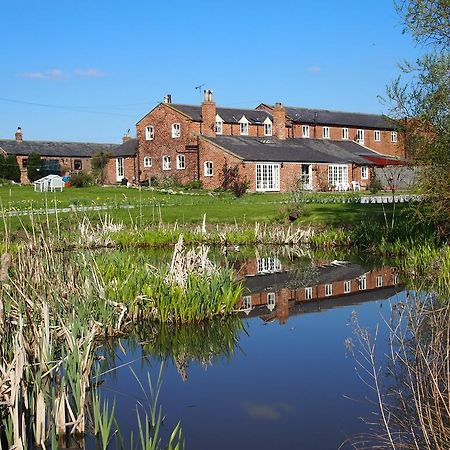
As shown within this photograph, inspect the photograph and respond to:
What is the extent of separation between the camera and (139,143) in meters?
55.8

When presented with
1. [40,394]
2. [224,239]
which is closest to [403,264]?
[224,239]

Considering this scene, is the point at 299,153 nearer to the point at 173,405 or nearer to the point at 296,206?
the point at 296,206

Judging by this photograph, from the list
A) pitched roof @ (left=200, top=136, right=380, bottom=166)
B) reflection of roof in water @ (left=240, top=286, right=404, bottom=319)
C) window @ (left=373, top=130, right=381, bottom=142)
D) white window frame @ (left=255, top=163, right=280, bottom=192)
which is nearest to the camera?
reflection of roof in water @ (left=240, top=286, right=404, bottom=319)

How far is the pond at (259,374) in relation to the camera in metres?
7.11

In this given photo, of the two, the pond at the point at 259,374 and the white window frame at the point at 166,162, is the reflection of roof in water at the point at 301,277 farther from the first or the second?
the white window frame at the point at 166,162

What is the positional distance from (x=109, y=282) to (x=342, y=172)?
4332cm

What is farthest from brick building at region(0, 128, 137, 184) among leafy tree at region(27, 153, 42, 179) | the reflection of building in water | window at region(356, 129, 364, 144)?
the reflection of building in water

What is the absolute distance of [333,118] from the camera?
62594 mm

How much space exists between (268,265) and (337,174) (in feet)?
115

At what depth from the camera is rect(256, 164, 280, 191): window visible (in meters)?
48.2

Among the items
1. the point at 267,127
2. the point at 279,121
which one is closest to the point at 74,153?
the point at 267,127

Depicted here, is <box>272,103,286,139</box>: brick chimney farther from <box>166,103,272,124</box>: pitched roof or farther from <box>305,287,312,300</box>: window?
<box>305,287,312,300</box>: window

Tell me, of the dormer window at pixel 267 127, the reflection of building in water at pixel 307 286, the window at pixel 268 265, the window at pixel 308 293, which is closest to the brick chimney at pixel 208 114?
the dormer window at pixel 267 127

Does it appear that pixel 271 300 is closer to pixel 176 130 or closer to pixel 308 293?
pixel 308 293
